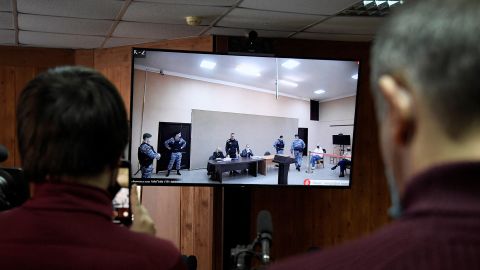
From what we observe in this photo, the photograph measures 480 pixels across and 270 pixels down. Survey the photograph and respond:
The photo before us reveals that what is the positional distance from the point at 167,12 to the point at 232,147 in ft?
3.61

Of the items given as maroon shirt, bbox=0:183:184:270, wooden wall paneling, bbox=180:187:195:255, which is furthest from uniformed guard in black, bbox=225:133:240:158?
maroon shirt, bbox=0:183:184:270

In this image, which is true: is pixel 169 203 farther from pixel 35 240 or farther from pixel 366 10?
pixel 35 240

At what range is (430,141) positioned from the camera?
425mm

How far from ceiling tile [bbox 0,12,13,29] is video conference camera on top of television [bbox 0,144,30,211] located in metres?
1.92

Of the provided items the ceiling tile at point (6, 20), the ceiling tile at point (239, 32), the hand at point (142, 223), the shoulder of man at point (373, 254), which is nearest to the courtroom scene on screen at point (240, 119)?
the ceiling tile at point (239, 32)

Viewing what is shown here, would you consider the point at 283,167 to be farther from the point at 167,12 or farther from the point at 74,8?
the point at 74,8

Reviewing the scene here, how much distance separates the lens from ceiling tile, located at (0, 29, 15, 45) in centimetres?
371

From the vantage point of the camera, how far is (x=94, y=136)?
827 millimetres

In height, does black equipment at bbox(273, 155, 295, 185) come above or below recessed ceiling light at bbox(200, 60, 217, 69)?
below

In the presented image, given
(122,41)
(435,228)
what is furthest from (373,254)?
(122,41)

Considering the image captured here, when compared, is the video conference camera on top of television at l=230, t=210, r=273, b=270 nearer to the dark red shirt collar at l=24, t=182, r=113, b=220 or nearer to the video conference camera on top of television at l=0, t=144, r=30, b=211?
the dark red shirt collar at l=24, t=182, r=113, b=220

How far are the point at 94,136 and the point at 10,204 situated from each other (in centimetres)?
A: 106

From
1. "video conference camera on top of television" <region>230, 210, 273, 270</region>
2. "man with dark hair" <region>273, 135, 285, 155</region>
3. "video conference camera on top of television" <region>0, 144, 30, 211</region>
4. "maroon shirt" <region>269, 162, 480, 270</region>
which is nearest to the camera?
"maroon shirt" <region>269, 162, 480, 270</region>

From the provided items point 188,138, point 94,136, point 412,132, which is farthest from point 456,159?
point 188,138
